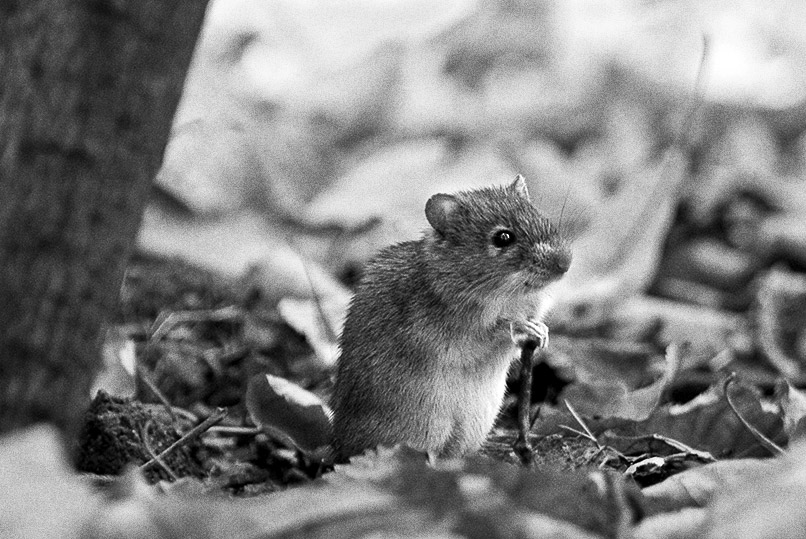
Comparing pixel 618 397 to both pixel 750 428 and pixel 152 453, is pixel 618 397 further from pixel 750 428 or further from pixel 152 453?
pixel 152 453

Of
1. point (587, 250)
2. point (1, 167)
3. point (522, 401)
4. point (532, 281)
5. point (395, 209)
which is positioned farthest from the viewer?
point (395, 209)

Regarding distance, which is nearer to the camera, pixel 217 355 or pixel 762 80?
pixel 217 355

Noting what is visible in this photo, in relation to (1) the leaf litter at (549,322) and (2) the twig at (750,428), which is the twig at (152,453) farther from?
(2) the twig at (750,428)

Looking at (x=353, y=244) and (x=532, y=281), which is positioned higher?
(x=532, y=281)

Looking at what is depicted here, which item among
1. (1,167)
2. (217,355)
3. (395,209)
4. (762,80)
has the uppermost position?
(762,80)

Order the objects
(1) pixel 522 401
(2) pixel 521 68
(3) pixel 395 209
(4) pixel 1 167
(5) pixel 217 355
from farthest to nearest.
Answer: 1. (2) pixel 521 68
2. (3) pixel 395 209
3. (5) pixel 217 355
4. (1) pixel 522 401
5. (4) pixel 1 167

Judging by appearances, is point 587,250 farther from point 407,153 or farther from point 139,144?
point 139,144

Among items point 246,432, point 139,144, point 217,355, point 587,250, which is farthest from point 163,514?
point 587,250
